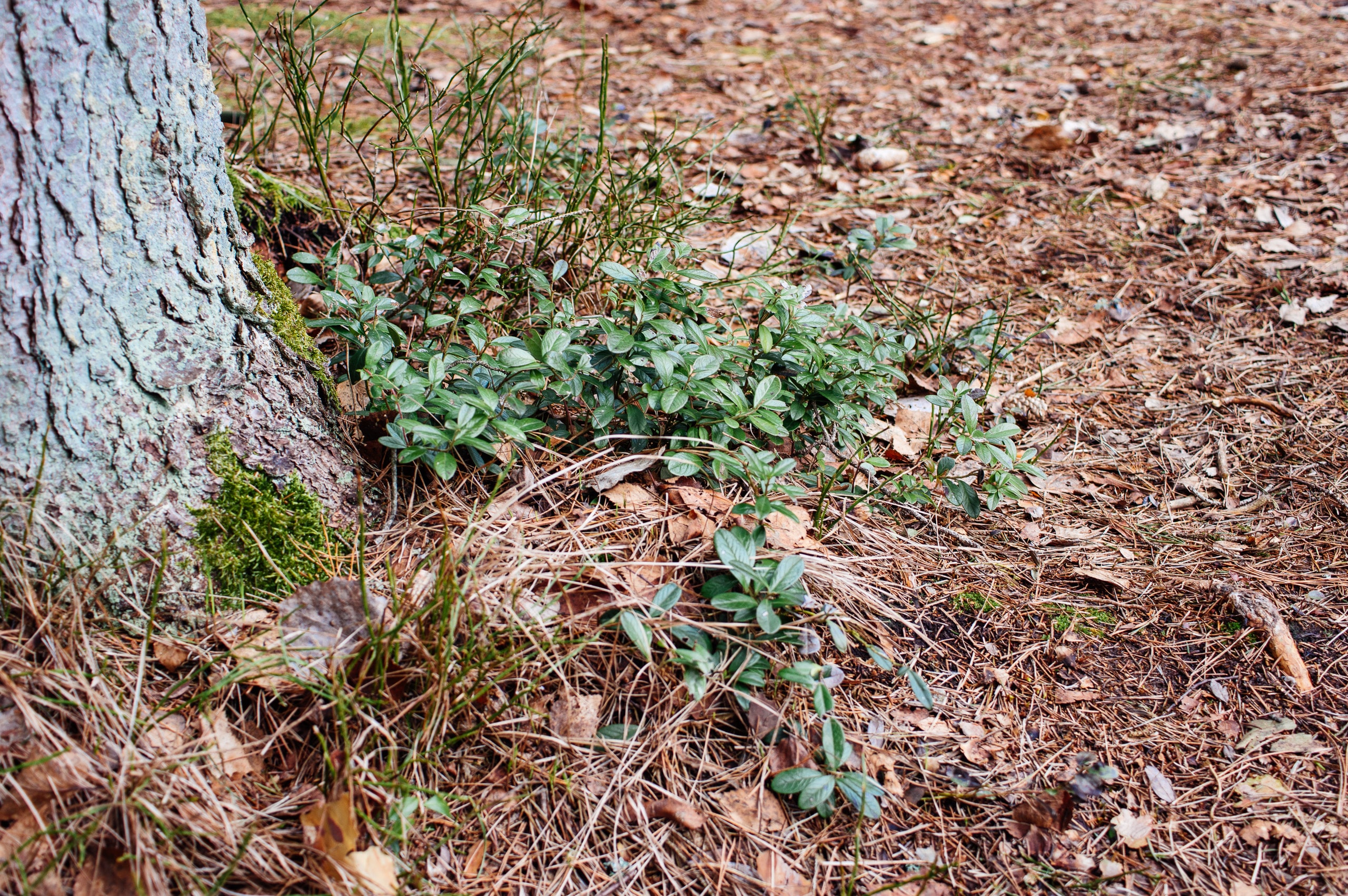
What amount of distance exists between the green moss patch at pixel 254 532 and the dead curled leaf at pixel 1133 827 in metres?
1.70

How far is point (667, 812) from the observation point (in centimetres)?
166

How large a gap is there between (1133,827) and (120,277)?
2192 mm

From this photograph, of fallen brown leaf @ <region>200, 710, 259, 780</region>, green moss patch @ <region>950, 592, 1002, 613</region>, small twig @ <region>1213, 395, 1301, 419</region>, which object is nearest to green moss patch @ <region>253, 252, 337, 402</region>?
fallen brown leaf @ <region>200, 710, 259, 780</region>

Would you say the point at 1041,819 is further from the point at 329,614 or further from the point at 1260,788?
the point at 329,614

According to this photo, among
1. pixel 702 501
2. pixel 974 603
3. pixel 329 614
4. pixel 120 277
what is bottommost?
pixel 974 603

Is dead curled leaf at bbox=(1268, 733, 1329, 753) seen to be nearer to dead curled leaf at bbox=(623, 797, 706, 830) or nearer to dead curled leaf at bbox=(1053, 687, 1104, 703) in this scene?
dead curled leaf at bbox=(1053, 687, 1104, 703)

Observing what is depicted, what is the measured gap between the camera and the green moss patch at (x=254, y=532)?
1.74 meters

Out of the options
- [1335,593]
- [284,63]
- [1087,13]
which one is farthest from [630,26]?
[1335,593]

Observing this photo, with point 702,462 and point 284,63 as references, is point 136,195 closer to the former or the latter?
point 284,63

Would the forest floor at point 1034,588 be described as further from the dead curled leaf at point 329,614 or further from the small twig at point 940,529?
the dead curled leaf at point 329,614

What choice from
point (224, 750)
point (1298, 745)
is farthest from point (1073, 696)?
point (224, 750)

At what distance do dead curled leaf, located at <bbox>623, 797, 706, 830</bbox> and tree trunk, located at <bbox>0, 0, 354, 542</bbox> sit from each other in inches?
39.9

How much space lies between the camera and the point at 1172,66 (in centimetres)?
449

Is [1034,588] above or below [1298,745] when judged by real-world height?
above
